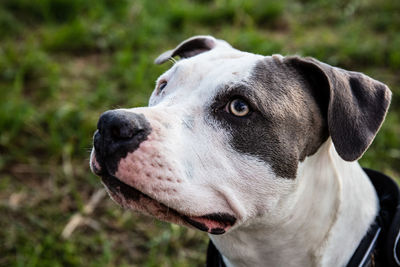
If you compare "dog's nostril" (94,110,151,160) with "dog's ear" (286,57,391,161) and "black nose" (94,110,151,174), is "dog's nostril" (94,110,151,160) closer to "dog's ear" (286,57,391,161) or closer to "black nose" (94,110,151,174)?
"black nose" (94,110,151,174)

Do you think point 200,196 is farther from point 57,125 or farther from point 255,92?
point 57,125

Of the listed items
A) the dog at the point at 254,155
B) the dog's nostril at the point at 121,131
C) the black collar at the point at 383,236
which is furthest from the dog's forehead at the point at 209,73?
the black collar at the point at 383,236

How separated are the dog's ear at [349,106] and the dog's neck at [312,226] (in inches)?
7.3

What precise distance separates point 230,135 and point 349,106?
55cm

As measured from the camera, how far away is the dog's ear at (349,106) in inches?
86.2

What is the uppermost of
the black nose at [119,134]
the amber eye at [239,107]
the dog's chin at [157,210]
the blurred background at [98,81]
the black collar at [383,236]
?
the amber eye at [239,107]

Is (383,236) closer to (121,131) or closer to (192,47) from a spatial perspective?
(121,131)

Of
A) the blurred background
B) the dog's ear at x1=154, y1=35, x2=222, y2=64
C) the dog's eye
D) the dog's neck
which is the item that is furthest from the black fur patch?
the blurred background

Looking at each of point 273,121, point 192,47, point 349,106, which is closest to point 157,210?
point 273,121

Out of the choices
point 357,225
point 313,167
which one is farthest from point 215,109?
point 357,225

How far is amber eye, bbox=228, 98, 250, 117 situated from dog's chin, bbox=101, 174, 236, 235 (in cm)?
44

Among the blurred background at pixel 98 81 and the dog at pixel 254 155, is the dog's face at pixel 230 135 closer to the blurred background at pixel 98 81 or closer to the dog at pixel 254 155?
the dog at pixel 254 155

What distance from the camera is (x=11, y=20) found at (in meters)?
5.77

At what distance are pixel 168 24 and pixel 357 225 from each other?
4.13 meters
